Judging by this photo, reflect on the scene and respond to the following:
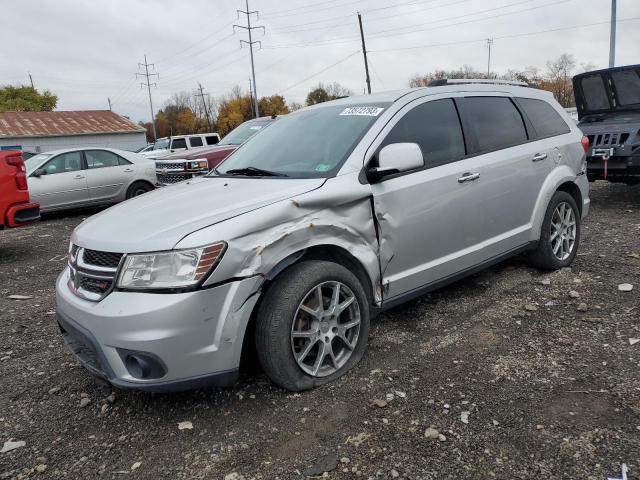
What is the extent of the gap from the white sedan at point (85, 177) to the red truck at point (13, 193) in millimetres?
3663

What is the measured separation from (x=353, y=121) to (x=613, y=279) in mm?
2882

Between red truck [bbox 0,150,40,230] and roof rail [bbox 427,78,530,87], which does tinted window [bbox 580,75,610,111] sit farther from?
red truck [bbox 0,150,40,230]

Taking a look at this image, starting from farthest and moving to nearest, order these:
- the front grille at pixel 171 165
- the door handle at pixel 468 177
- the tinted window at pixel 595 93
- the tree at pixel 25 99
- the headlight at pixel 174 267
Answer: the tree at pixel 25 99 < the front grille at pixel 171 165 < the tinted window at pixel 595 93 < the door handle at pixel 468 177 < the headlight at pixel 174 267

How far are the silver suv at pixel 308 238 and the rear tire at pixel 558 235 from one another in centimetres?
10

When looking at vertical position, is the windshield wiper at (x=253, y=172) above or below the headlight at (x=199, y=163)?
below

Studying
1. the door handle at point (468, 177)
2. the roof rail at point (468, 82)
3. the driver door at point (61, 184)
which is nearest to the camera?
the door handle at point (468, 177)

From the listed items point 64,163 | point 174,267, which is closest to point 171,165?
point 64,163

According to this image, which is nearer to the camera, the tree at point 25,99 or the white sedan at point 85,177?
the white sedan at point 85,177

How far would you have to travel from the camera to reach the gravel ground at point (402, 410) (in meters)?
2.38

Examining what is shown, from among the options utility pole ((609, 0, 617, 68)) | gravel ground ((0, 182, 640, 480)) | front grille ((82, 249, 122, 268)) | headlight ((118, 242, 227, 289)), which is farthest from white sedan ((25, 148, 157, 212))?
utility pole ((609, 0, 617, 68))

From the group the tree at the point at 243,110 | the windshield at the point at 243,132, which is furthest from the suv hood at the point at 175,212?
the tree at the point at 243,110

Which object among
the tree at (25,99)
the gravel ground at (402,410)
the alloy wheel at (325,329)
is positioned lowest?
the gravel ground at (402,410)

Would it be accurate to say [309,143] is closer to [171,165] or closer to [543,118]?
[543,118]

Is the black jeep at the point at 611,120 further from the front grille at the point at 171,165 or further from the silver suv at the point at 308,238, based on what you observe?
the front grille at the point at 171,165
